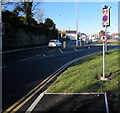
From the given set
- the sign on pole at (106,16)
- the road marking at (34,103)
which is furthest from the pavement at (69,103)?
the sign on pole at (106,16)

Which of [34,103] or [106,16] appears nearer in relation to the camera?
[34,103]

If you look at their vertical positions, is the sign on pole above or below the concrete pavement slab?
above

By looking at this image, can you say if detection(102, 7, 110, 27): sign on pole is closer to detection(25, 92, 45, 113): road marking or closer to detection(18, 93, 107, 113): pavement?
detection(18, 93, 107, 113): pavement

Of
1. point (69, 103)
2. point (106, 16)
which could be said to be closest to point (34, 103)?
point (69, 103)

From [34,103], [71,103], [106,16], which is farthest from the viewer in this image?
[106,16]

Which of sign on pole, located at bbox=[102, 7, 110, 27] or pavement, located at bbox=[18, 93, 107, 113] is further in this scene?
sign on pole, located at bbox=[102, 7, 110, 27]

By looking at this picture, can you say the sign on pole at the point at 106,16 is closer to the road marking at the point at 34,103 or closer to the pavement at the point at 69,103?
the pavement at the point at 69,103

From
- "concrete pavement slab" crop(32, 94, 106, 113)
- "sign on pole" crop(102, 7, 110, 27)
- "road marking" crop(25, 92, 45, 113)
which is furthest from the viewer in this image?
"sign on pole" crop(102, 7, 110, 27)

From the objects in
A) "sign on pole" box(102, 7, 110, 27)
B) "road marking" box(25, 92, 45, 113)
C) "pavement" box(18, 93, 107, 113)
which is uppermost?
"sign on pole" box(102, 7, 110, 27)

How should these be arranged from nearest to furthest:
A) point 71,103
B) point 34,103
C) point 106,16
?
1. point 71,103
2. point 34,103
3. point 106,16

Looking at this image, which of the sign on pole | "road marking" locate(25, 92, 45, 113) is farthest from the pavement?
the sign on pole

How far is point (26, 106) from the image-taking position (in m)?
4.63

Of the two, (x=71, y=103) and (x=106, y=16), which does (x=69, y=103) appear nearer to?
(x=71, y=103)

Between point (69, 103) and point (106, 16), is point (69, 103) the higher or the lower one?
the lower one
